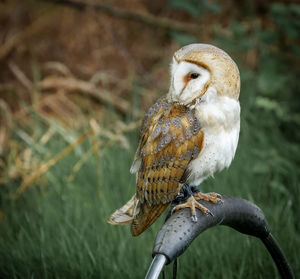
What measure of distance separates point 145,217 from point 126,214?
8 cm

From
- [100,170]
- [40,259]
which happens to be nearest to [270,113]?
[100,170]

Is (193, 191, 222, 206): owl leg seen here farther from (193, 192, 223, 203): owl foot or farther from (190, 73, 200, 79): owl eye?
(190, 73, 200, 79): owl eye

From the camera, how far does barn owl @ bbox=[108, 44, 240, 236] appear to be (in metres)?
1.43

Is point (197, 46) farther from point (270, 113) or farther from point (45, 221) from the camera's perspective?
point (270, 113)

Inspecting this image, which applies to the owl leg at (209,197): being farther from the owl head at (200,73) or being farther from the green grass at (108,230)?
the green grass at (108,230)

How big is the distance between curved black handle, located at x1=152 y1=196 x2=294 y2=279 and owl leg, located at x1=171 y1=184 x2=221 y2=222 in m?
0.02

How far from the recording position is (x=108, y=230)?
257cm

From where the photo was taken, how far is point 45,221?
280 cm

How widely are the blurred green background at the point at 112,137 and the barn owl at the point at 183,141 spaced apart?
721 millimetres

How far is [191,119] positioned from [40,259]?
3.94ft

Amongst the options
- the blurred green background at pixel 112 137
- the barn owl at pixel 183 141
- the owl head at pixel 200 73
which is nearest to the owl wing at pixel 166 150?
the barn owl at pixel 183 141

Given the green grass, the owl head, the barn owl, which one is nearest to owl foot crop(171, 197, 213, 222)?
the barn owl

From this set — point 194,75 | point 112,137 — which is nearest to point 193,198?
point 194,75

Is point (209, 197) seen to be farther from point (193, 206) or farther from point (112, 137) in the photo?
point (112, 137)
